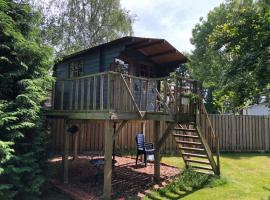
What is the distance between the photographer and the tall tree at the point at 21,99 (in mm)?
7395

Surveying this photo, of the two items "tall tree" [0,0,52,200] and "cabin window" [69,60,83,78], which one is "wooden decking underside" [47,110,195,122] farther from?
"cabin window" [69,60,83,78]

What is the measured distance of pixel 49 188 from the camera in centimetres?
890

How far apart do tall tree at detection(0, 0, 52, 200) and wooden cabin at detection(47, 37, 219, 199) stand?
123 centimetres

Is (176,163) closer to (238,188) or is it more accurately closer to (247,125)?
(238,188)

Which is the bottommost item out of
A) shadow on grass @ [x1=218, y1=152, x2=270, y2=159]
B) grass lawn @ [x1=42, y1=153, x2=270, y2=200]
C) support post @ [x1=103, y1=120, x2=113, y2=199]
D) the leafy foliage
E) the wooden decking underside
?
grass lawn @ [x1=42, y1=153, x2=270, y2=200]

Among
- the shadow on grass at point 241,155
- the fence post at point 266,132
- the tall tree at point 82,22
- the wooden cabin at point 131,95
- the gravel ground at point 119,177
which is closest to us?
the wooden cabin at point 131,95

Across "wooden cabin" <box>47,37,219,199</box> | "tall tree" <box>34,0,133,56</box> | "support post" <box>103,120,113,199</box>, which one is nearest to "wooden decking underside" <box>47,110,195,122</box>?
"wooden cabin" <box>47,37,219,199</box>

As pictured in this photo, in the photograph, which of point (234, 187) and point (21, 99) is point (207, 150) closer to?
point (234, 187)

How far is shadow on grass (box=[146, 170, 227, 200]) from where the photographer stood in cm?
807

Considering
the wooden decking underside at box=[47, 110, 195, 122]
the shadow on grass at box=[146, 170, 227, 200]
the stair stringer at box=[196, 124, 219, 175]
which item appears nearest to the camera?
the wooden decking underside at box=[47, 110, 195, 122]

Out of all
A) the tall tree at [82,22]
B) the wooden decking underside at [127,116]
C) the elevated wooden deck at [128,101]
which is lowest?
the wooden decking underside at [127,116]

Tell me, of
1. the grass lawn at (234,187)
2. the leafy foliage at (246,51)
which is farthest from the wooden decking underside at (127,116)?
the grass lawn at (234,187)

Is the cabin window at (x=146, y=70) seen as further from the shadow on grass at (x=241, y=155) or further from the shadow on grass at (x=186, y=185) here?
the shadow on grass at (x=241, y=155)

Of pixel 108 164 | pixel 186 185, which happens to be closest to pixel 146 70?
pixel 186 185
